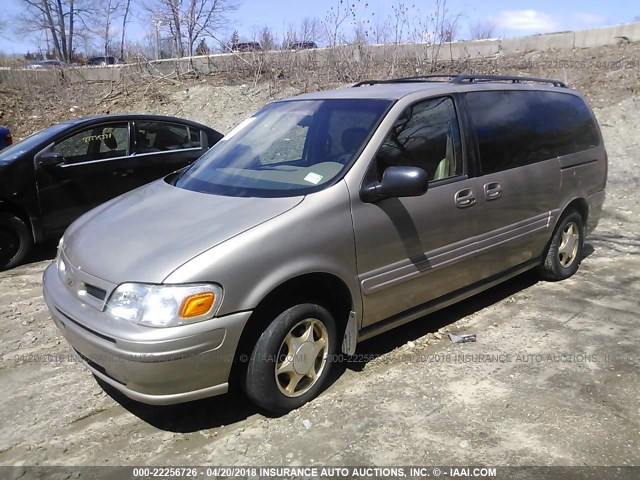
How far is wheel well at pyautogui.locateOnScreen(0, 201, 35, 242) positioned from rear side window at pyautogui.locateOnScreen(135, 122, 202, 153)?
1.53 meters

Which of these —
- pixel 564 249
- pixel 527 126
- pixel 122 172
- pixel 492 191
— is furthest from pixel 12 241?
pixel 564 249

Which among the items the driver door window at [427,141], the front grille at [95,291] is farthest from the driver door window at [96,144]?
the driver door window at [427,141]

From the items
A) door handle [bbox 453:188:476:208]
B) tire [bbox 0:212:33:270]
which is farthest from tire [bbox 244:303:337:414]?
tire [bbox 0:212:33:270]

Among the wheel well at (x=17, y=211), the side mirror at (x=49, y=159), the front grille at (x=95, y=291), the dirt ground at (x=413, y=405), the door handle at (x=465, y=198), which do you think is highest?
the side mirror at (x=49, y=159)

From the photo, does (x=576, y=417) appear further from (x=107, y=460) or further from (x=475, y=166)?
(x=107, y=460)

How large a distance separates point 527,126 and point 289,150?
6.84 ft

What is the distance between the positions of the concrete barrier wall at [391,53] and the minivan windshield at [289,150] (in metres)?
10.5

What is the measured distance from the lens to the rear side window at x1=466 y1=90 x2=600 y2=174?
4.27 metres

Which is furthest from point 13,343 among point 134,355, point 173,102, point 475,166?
point 173,102

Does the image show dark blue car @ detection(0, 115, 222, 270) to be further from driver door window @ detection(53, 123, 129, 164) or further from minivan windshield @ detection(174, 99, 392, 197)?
minivan windshield @ detection(174, 99, 392, 197)

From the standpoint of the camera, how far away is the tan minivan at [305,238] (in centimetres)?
282

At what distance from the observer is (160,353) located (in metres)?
2.70

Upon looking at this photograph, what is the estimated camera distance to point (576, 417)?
3.21 m

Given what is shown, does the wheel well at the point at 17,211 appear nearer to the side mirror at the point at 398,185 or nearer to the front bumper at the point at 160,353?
the front bumper at the point at 160,353
